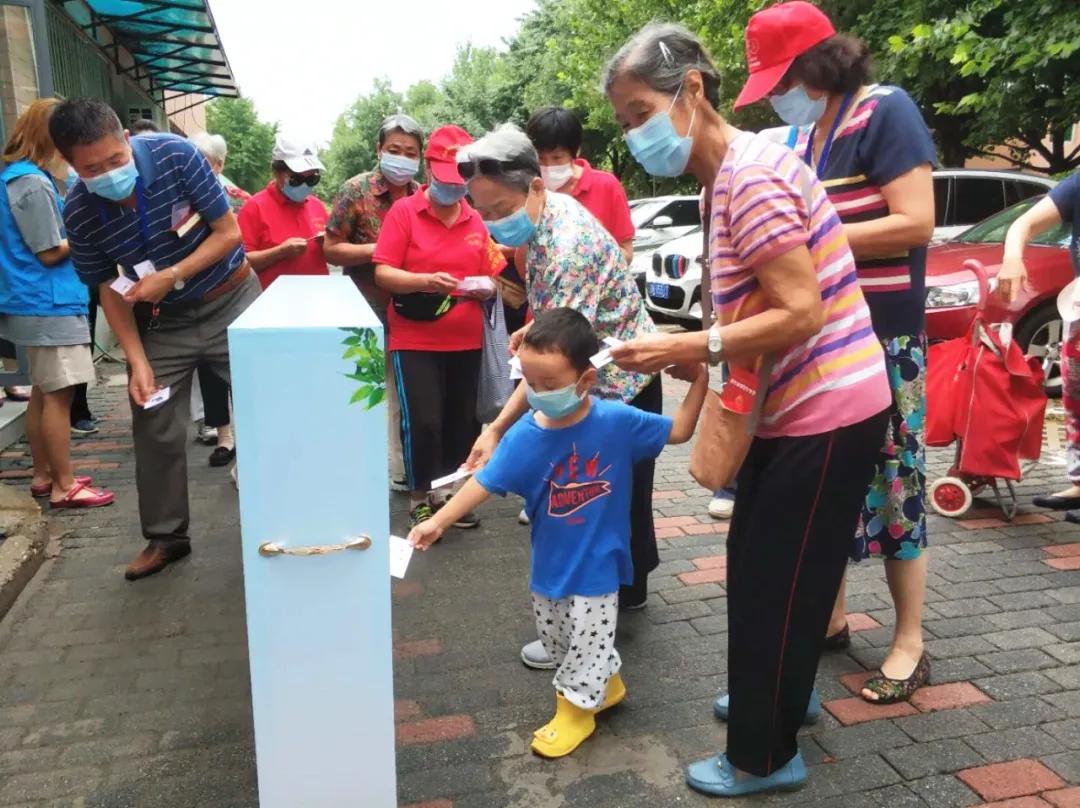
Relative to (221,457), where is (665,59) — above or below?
above

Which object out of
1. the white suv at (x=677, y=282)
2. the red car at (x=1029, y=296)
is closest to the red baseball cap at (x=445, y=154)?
the red car at (x=1029, y=296)

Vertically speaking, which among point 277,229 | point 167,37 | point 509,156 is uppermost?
point 167,37

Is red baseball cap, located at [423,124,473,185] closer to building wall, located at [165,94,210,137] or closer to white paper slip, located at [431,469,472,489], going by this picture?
white paper slip, located at [431,469,472,489]

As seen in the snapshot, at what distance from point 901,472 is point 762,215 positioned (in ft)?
4.10

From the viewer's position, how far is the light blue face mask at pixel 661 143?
6.86 ft

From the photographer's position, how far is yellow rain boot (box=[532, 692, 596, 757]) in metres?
2.54

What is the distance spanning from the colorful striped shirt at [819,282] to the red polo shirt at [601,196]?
2.19m

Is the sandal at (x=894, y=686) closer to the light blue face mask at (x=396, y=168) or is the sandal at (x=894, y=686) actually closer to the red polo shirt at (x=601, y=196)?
the red polo shirt at (x=601, y=196)

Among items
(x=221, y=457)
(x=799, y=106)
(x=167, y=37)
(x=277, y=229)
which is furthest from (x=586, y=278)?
(x=167, y=37)

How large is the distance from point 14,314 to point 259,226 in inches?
52.4

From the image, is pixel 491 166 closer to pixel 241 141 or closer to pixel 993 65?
pixel 993 65

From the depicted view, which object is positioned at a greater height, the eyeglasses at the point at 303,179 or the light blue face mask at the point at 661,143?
the light blue face mask at the point at 661,143

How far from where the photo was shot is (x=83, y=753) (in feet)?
8.59

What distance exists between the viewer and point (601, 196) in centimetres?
422
